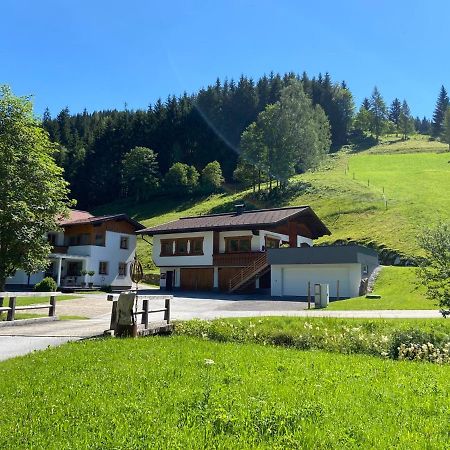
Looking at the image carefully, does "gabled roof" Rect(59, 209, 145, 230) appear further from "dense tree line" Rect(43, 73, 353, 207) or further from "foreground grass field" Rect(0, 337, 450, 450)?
"dense tree line" Rect(43, 73, 353, 207)

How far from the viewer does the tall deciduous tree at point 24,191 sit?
19.0 meters

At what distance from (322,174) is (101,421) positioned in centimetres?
8114

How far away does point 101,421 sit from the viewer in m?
5.82

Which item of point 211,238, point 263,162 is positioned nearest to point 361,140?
point 263,162

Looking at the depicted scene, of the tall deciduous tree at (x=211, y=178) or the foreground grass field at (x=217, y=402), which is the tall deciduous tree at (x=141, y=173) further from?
the foreground grass field at (x=217, y=402)

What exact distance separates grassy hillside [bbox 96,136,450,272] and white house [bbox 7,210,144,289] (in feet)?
29.9

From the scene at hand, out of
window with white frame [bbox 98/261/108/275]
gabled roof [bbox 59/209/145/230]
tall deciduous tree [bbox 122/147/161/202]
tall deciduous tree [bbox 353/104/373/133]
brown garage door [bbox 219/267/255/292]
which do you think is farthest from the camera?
tall deciduous tree [bbox 353/104/373/133]

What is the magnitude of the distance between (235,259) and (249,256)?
1357mm

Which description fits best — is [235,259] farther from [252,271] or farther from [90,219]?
[90,219]

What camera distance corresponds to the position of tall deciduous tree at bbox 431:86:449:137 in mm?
137938

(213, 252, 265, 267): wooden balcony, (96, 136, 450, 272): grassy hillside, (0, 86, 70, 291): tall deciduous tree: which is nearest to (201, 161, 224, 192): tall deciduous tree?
(96, 136, 450, 272): grassy hillside

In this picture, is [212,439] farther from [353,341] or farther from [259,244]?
[259,244]

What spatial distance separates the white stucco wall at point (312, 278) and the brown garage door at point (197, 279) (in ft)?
26.0

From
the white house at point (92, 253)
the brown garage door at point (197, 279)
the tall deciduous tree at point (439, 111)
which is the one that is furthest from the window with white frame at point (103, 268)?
the tall deciduous tree at point (439, 111)
